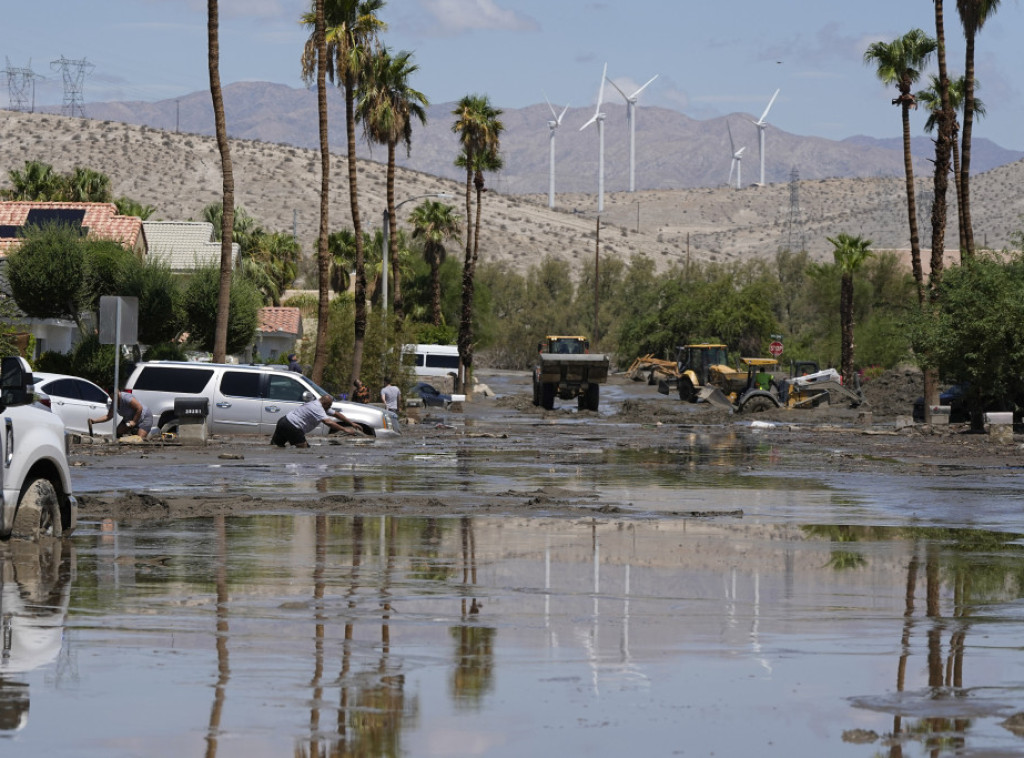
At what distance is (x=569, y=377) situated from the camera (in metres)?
57.7

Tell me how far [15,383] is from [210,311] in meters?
39.5

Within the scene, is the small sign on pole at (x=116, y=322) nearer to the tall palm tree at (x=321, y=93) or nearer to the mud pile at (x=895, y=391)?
the tall palm tree at (x=321, y=93)

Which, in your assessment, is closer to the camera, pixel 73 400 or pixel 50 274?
pixel 73 400

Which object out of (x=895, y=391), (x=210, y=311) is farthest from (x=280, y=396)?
(x=895, y=391)

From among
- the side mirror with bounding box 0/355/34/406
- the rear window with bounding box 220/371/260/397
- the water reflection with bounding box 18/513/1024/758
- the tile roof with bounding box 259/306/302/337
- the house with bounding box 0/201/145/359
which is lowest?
the water reflection with bounding box 18/513/1024/758

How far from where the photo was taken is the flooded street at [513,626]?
275 inches

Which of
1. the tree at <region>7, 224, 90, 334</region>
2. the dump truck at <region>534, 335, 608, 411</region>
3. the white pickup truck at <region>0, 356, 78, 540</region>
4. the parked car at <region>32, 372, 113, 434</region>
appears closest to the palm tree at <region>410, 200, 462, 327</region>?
the dump truck at <region>534, 335, 608, 411</region>

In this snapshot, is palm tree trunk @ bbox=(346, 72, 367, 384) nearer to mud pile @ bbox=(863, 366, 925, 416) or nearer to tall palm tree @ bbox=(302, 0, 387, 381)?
tall palm tree @ bbox=(302, 0, 387, 381)

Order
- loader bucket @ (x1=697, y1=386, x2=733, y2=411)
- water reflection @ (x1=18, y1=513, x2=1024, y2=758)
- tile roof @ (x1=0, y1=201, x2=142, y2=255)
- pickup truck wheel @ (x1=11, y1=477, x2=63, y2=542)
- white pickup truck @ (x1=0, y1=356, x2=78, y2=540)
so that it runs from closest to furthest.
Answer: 1. water reflection @ (x1=18, y1=513, x2=1024, y2=758)
2. white pickup truck @ (x1=0, y1=356, x2=78, y2=540)
3. pickup truck wheel @ (x1=11, y1=477, x2=63, y2=542)
4. tile roof @ (x1=0, y1=201, x2=142, y2=255)
5. loader bucket @ (x1=697, y1=386, x2=733, y2=411)

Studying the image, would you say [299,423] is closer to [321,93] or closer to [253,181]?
[321,93]

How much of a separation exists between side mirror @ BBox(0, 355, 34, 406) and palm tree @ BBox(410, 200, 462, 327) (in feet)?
249

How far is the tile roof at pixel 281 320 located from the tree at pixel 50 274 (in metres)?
29.1

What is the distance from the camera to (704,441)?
38406 mm

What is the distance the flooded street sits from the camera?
698 centimetres
